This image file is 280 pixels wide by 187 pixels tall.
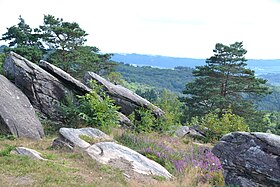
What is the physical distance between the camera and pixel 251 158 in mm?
6133

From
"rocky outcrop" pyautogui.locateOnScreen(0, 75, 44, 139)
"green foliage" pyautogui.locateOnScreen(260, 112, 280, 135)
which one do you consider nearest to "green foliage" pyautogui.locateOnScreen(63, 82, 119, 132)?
"rocky outcrop" pyautogui.locateOnScreen(0, 75, 44, 139)

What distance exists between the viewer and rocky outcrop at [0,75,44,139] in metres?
9.40

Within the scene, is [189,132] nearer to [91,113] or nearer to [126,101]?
[126,101]

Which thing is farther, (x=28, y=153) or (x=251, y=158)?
(x=28, y=153)

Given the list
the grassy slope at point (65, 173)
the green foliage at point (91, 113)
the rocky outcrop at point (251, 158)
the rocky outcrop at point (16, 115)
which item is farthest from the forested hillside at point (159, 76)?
the rocky outcrop at point (251, 158)

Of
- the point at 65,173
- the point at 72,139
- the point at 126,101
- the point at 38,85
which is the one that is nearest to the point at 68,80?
the point at 38,85

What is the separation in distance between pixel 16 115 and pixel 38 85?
229 cm

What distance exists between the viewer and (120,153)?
7.83m

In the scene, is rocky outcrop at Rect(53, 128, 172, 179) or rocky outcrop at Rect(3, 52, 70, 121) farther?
rocky outcrop at Rect(3, 52, 70, 121)

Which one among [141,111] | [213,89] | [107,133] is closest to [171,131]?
[141,111]

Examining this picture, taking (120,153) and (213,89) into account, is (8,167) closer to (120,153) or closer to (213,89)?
(120,153)

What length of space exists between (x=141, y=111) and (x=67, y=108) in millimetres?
3384

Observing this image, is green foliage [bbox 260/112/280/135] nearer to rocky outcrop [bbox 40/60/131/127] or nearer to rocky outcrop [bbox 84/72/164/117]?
rocky outcrop [bbox 84/72/164/117]

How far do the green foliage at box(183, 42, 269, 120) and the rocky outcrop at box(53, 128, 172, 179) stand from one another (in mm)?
19714
